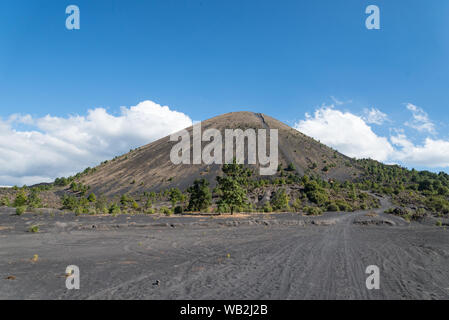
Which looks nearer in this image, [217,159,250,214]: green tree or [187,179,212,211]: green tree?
[217,159,250,214]: green tree

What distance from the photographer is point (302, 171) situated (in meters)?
95.1

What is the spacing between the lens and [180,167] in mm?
103562

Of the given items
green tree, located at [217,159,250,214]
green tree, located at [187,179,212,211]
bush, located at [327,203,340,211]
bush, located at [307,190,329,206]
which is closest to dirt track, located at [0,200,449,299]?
green tree, located at [217,159,250,214]

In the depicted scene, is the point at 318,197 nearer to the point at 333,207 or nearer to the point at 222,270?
the point at 333,207

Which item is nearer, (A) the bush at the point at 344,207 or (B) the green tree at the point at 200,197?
(B) the green tree at the point at 200,197

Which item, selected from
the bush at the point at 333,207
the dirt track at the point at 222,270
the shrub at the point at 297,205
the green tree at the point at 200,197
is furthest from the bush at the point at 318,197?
the dirt track at the point at 222,270

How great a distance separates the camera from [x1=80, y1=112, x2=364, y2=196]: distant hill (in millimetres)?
93812

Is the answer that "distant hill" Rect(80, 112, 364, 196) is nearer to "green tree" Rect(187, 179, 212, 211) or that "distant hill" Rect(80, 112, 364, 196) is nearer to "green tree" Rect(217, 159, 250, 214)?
"green tree" Rect(187, 179, 212, 211)

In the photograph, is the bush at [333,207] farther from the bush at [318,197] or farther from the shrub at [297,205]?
the shrub at [297,205]

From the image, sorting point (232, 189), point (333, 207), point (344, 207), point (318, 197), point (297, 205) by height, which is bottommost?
point (344, 207)

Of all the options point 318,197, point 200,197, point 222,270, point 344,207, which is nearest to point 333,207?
point 344,207

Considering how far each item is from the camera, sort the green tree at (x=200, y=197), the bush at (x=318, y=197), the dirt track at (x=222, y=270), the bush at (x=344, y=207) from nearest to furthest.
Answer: the dirt track at (x=222, y=270), the green tree at (x=200, y=197), the bush at (x=344, y=207), the bush at (x=318, y=197)

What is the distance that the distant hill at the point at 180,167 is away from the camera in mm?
93812
